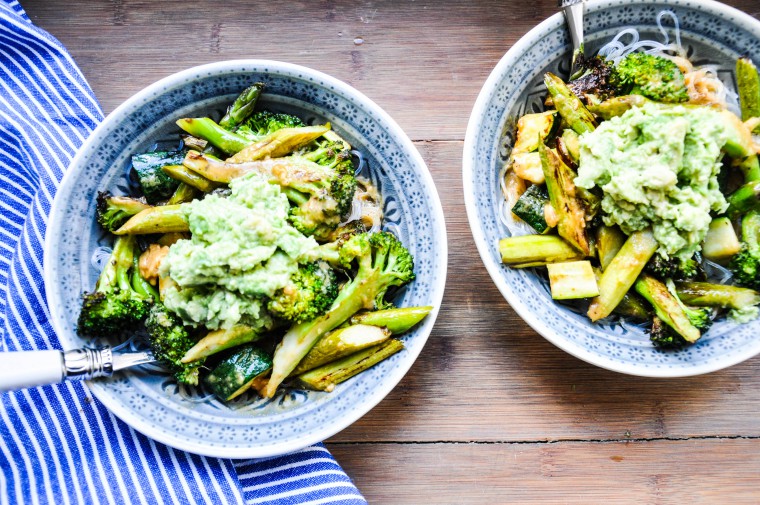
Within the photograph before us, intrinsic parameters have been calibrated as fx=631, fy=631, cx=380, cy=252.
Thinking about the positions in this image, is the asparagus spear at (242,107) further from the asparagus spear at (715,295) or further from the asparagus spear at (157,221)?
the asparagus spear at (715,295)

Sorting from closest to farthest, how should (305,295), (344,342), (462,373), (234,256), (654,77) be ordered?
(234,256) < (305,295) < (344,342) < (654,77) < (462,373)

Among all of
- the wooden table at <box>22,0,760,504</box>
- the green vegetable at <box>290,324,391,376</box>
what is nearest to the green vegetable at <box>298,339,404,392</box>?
the green vegetable at <box>290,324,391,376</box>

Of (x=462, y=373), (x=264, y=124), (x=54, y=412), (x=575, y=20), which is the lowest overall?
(x=462, y=373)

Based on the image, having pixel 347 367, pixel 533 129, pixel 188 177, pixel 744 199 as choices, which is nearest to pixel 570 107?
pixel 533 129

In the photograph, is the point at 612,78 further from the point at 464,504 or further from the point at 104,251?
the point at 104,251

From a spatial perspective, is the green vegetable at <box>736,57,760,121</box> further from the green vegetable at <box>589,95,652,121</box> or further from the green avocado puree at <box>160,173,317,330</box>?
the green avocado puree at <box>160,173,317,330</box>

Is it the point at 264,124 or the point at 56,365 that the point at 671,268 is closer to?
the point at 264,124

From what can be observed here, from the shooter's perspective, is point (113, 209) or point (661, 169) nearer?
point (661, 169)
